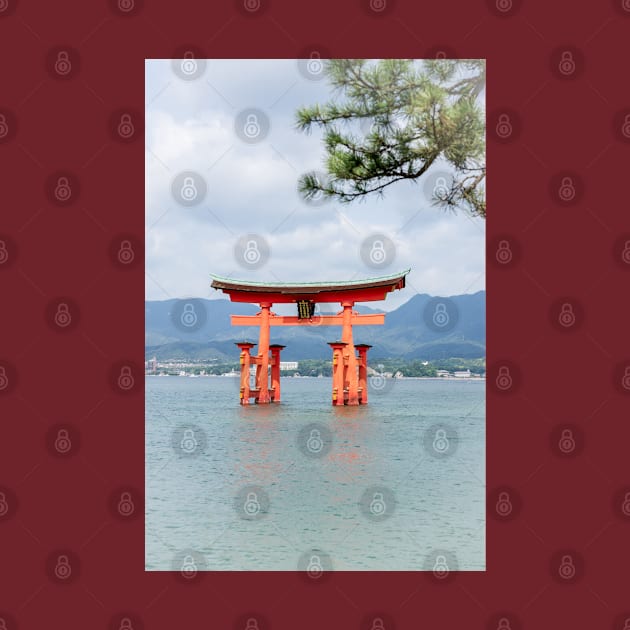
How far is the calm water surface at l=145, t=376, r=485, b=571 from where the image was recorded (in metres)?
5.46

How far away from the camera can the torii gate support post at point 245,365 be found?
19.1 m

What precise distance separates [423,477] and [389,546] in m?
3.58

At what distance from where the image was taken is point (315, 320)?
19438mm

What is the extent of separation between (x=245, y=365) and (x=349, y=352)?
3.00m

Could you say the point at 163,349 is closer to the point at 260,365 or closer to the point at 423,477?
the point at 260,365
